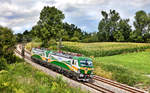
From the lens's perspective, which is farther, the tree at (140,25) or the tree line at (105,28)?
the tree at (140,25)

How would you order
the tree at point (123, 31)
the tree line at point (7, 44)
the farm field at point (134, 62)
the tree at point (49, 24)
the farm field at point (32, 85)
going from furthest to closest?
the tree at point (123, 31)
the tree at point (49, 24)
the tree line at point (7, 44)
the farm field at point (134, 62)
the farm field at point (32, 85)

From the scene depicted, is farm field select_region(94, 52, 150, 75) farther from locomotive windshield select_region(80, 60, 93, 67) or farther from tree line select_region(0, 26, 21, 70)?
tree line select_region(0, 26, 21, 70)

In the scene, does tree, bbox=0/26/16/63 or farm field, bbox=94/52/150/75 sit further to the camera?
tree, bbox=0/26/16/63

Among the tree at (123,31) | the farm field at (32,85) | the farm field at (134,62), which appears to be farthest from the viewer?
the tree at (123,31)

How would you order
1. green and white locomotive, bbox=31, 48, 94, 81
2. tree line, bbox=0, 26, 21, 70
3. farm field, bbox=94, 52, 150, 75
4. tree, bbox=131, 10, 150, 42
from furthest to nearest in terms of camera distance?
tree, bbox=131, 10, 150, 42, tree line, bbox=0, 26, 21, 70, farm field, bbox=94, 52, 150, 75, green and white locomotive, bbox=31, 48, 94, 81

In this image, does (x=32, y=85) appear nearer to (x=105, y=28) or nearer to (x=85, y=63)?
(x=85, y=63)

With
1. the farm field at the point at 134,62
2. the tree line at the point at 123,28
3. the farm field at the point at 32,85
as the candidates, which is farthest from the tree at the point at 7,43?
the tree line at the point at 123,28

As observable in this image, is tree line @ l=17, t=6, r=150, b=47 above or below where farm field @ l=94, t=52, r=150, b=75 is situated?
above

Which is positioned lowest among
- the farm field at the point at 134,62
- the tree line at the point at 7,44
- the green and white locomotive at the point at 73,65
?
the farm field at the point at 134,62

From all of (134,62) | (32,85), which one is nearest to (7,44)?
(32,85)

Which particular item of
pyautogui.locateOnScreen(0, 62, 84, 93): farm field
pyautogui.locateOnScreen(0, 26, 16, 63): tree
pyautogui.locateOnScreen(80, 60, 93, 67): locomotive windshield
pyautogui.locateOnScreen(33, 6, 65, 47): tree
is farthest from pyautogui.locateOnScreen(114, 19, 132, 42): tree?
pyautogui.locateOnScreen(0, 62, 84, 93): farm field

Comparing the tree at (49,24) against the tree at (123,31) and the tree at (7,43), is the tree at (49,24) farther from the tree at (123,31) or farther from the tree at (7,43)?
the tree at (123,31)

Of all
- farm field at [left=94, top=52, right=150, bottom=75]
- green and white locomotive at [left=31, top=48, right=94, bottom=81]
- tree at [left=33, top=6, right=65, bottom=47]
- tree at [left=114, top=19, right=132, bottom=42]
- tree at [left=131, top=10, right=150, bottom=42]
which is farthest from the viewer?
tree at [left=114, top=19, right=132, bottom=42]

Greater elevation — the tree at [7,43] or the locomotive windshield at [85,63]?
the tree at [7,43]
